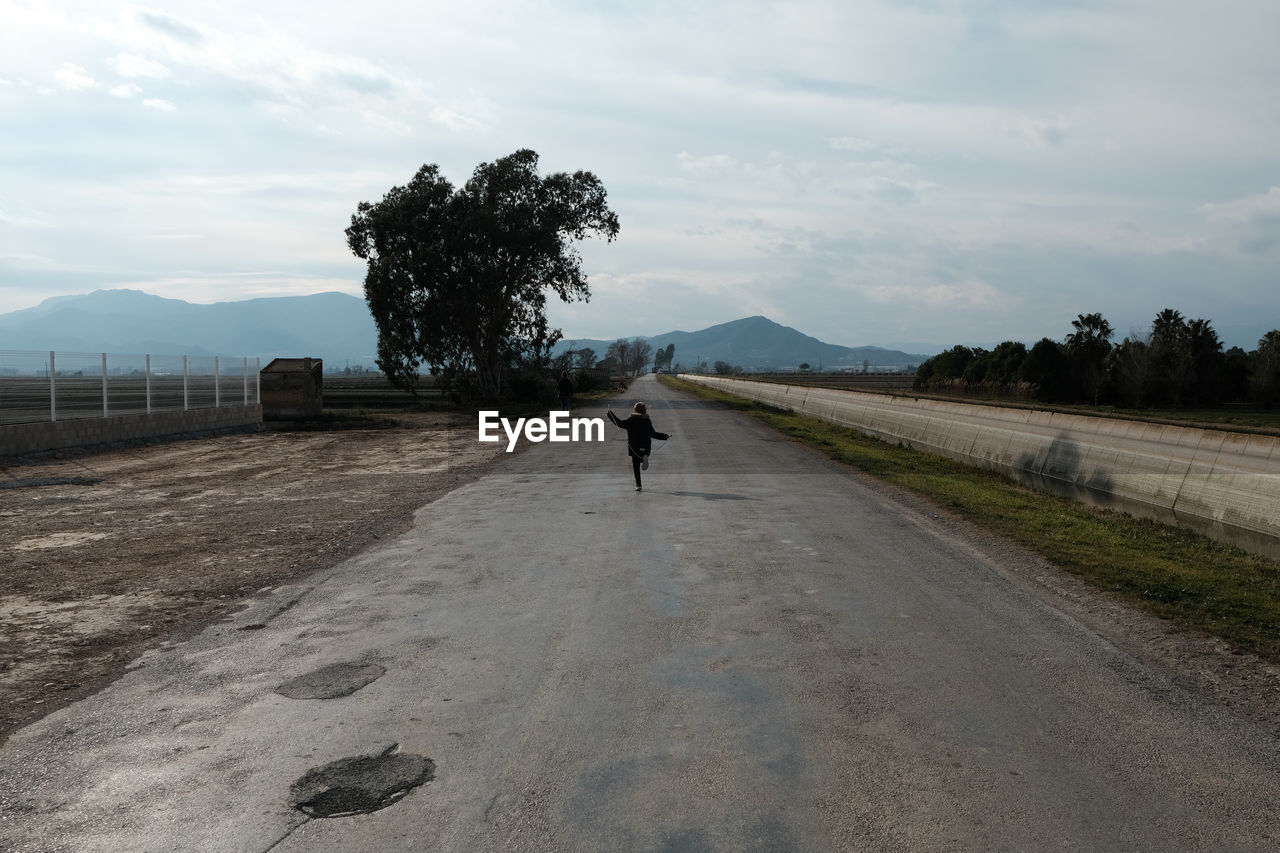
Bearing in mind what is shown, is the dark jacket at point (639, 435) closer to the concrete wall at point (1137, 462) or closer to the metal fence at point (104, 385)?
the concrete wall at point (1137, 462)

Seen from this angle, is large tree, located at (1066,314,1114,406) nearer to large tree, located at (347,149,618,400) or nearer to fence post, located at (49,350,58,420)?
large tree, located at (347,149,618,400)

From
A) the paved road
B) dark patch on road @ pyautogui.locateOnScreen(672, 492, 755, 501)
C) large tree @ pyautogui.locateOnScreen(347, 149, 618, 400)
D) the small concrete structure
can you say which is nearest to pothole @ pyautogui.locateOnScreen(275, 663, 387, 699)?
the paved road

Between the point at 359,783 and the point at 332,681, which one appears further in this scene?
the point at 332,681

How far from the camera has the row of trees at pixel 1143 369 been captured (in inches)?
1891

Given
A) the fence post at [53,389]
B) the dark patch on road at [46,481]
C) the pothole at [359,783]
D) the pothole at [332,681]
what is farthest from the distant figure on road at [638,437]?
the fence post at [53,389]

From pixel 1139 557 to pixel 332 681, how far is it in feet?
27.7

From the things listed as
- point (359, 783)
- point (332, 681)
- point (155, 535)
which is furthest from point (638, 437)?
point (359, 783)

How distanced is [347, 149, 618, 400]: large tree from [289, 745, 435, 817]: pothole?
3975 cm

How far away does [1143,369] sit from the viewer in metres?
48.1

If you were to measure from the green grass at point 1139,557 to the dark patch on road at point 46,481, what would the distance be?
48.7ft

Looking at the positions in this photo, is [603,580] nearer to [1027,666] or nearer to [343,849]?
[1027,666]

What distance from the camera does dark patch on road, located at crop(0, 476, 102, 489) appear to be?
53.1 feet

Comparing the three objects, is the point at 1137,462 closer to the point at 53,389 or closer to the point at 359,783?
the point at 359,783

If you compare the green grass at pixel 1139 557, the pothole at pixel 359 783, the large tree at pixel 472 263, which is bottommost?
the pothole at pixel 359 783
